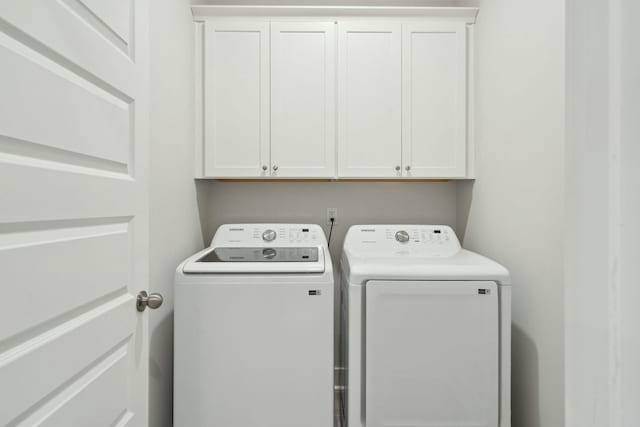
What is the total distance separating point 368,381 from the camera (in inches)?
57.4

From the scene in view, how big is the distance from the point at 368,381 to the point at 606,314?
1.32 m

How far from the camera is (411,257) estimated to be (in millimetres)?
1788

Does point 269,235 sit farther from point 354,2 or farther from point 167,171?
point 354,2

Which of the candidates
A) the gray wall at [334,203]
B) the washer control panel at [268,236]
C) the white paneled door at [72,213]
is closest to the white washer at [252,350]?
the white paneled door at [72,213]

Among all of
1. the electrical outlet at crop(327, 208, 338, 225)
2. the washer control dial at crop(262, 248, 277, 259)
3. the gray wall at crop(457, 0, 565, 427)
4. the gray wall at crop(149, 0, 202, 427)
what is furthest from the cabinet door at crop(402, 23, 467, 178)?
the gray wall at crop(149, 0, 202, 427)

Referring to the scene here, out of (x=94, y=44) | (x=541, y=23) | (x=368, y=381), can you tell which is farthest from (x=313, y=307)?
(x=541, y=23)

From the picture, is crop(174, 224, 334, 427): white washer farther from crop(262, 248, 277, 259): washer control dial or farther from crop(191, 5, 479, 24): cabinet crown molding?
crop(191, 5, 479, 24): cabinet crown molding

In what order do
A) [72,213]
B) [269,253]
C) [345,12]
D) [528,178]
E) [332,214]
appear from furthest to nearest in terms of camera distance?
[332,214]
[345,12]
[269,253]
[528,178]
[72,213]

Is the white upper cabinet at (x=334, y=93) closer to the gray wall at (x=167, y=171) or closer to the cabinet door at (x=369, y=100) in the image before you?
the cabinet door at (x=369, y=100)

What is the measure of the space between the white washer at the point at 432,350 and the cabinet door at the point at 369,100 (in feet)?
2.72

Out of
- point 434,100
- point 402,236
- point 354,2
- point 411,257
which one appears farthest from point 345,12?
point 411,257

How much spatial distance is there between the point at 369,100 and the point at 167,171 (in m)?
1.23

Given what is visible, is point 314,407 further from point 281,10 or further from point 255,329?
point 281,10

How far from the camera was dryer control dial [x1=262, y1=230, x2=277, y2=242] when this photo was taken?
2.03 metres
